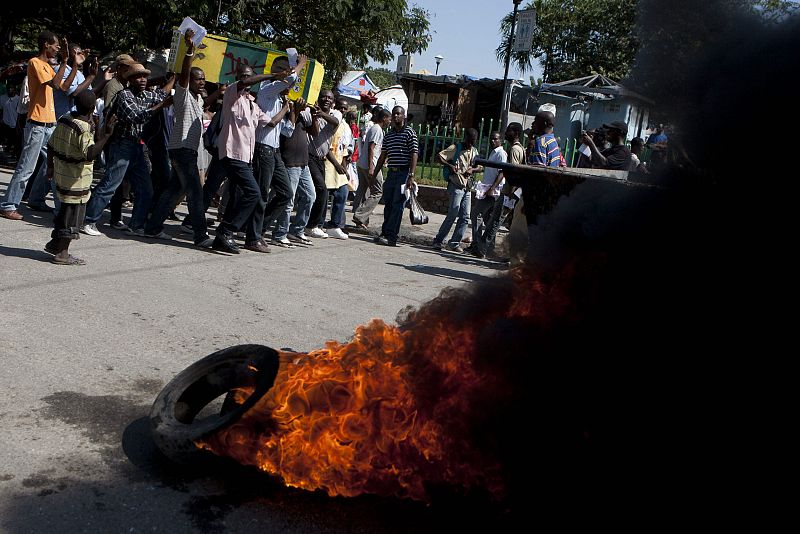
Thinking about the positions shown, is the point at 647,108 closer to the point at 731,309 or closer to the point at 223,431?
the point at 731,309

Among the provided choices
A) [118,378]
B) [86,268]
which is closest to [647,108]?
[118,378]

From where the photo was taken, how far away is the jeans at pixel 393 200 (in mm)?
11383

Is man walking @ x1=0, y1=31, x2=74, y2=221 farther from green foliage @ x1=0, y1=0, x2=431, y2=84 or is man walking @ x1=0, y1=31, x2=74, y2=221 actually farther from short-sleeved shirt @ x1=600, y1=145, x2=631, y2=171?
green foliage @ x1=0, y1=0, x2=431, y2=84

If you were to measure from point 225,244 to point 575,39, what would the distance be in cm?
3422

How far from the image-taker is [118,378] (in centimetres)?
457

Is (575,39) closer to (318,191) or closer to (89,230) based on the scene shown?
(318,191)

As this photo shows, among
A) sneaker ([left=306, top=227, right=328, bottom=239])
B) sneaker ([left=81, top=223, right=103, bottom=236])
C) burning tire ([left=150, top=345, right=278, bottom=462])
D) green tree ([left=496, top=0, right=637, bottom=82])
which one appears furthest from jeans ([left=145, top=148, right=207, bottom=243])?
green tree ([left=496, top=0, right=637, bottom=82])

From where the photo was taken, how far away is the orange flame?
325 cm

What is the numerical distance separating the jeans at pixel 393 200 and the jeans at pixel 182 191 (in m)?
3.25

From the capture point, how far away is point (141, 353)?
5051 mm

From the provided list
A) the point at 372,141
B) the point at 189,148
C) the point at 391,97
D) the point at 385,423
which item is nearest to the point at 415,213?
the point at 372,141

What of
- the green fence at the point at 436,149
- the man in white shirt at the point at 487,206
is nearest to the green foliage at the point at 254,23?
the green fence at the point at 436,149

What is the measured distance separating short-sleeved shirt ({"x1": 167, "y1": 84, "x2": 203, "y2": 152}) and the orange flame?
5761mm

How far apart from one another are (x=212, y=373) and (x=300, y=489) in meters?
0.75
